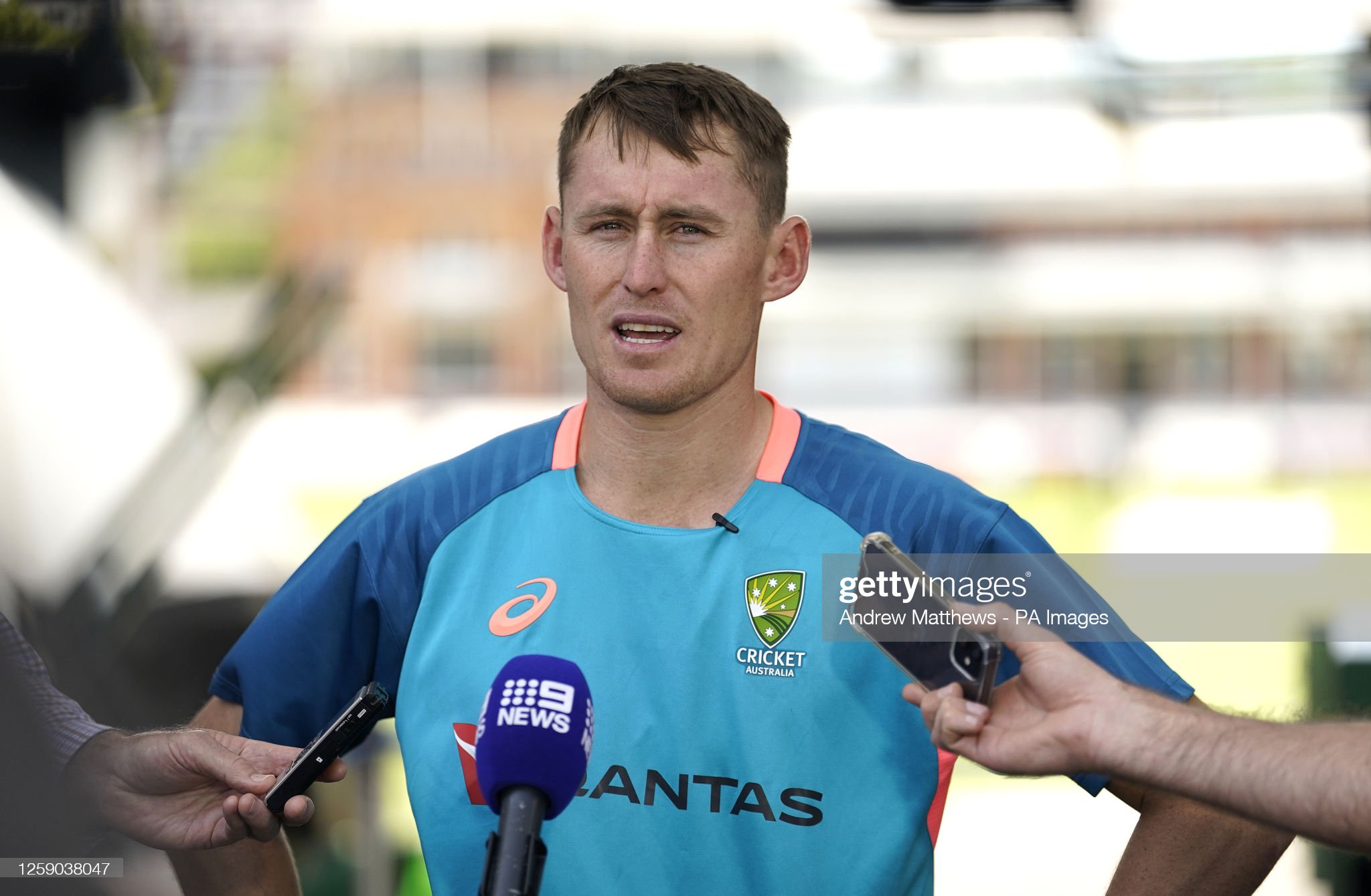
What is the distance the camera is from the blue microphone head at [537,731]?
105 cm

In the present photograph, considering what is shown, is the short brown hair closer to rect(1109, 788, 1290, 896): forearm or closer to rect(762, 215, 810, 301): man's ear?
rect(762, 215, 810, 301): man's ear

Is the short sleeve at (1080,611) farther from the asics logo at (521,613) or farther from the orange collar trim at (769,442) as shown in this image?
the asics logo at (521,613)

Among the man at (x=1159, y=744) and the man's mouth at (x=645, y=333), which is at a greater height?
the man's mouth at (x=645, y=333)

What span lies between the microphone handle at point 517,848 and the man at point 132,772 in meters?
0.45

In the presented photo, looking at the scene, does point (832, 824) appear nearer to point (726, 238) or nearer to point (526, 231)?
point (726, 238)

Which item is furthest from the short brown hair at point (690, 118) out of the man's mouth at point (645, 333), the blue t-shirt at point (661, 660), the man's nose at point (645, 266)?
the blue t-shirt at point (661, 660)

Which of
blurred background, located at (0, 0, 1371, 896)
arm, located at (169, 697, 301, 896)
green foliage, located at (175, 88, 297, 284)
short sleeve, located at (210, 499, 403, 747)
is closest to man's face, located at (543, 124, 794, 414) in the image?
short sleeve, located at (210, 499, 403, 747)

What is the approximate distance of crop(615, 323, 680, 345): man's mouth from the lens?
1690 mm

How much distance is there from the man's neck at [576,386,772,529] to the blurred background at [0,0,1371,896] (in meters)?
1.44

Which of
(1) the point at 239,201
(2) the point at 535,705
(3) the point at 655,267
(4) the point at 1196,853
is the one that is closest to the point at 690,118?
(3) the point at 655,267

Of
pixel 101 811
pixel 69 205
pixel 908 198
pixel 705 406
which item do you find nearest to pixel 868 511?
pixel 705 406

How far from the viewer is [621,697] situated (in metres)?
1.61

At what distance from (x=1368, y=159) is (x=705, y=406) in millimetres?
3545

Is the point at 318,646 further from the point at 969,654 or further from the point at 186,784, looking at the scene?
the point at 969,654
